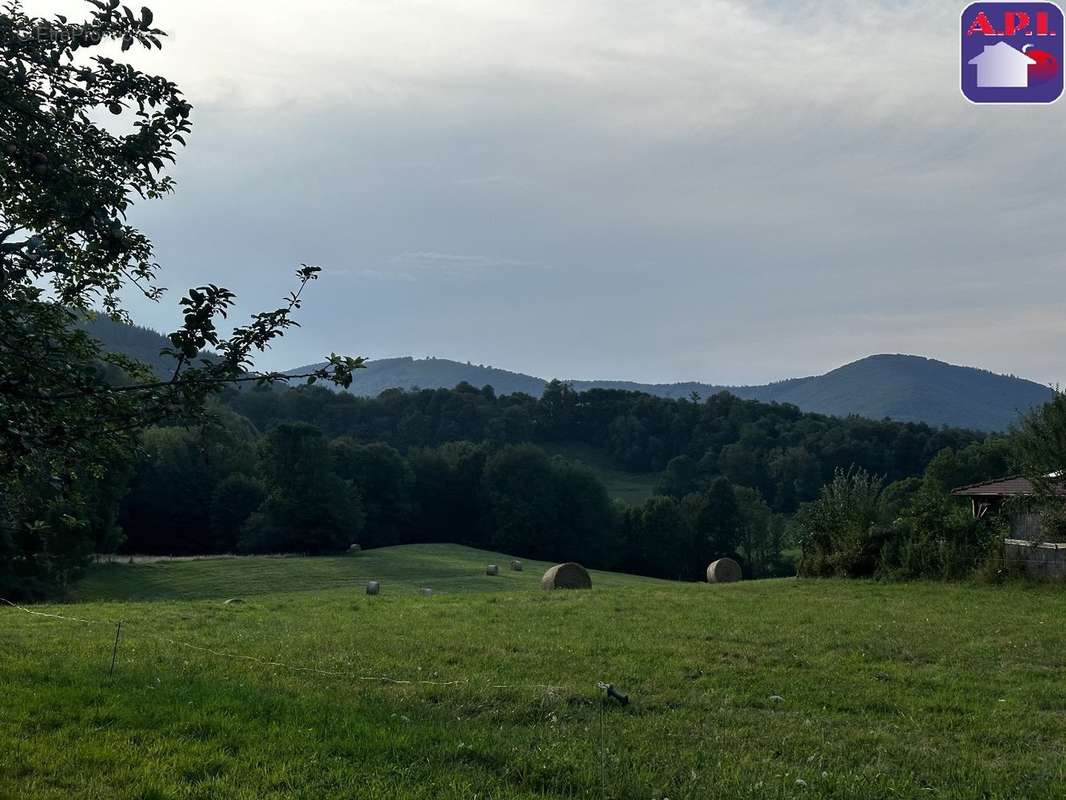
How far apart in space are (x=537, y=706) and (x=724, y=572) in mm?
31163

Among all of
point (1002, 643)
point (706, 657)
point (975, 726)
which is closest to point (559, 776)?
point (975, 726)

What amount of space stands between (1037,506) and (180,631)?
78.6 ft

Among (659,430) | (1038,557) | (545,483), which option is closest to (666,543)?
(545,483)

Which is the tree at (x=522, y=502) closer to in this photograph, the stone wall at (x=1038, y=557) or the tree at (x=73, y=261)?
the stone wall at (x=1038, y=557)

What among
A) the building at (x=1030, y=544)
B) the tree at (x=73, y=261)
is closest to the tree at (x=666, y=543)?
the building at (x=1030, y=544)

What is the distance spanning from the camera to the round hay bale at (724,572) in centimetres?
3891

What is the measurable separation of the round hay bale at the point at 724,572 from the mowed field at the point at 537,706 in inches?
802

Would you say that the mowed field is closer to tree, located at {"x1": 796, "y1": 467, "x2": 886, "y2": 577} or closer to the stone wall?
the stone wall

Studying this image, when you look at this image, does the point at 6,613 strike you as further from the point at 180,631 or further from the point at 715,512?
the point at 715,512

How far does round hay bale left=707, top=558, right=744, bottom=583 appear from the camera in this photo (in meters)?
38.9

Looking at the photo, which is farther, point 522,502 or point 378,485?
point 522,502

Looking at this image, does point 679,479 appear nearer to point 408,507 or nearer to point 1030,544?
point 408,507

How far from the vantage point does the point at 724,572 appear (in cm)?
3909

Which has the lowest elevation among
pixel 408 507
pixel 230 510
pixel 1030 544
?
pixel 408 507
